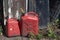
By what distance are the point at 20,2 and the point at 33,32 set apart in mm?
1132

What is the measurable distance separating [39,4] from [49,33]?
113 centimetres

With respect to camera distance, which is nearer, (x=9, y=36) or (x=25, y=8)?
(x=9, y=36)

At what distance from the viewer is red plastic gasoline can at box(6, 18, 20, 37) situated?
7.16 metres

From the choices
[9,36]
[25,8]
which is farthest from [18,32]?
[25,8]

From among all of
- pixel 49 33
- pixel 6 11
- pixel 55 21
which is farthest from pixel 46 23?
pixel 6 11

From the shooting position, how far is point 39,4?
25.5ft

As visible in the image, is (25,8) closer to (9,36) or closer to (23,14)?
(23,14)

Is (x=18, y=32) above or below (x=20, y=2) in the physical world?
below

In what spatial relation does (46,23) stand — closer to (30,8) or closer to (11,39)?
(30,8)

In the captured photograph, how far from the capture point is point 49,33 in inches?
282

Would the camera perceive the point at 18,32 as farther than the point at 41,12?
No

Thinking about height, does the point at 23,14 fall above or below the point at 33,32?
above

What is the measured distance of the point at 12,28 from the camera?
7.19 metres

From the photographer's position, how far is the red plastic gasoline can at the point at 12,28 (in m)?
7.16
